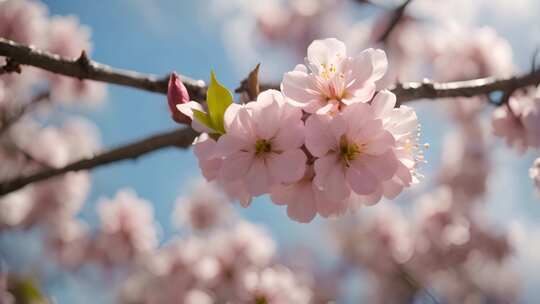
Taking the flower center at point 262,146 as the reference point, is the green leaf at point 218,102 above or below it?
above

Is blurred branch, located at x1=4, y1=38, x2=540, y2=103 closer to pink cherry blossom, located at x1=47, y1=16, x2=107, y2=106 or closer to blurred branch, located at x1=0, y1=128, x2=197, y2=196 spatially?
blurred branch, located at x1=0, y1=128, x2=197, y2=196

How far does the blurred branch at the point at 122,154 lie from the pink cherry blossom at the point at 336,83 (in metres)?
0.65

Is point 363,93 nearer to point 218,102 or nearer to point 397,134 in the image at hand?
point 397,134

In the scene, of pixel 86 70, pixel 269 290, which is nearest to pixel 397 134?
pixel 86 70

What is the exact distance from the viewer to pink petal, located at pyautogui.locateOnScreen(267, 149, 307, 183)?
0.84 metres

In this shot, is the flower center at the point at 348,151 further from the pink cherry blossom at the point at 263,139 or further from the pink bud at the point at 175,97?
the pink bud at the point at 175,97

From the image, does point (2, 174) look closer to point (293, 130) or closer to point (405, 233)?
point (293, 130)

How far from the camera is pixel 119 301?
183 inches

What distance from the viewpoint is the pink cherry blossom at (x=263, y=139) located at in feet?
2.83

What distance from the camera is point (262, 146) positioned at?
2.97 feet

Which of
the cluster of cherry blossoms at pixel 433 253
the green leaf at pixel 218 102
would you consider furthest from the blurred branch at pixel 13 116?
the cluster of cherry blossoms at pixel 433 253

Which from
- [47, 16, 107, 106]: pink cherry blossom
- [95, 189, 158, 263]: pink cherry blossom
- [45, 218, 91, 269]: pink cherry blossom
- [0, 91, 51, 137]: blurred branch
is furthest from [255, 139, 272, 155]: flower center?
[45, 218, 91, 269]: pink cherry blossom

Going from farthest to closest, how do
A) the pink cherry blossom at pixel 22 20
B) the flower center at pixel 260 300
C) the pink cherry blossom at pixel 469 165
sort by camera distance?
the pink cherry blossom at pixel 469 165
the pink cherry blossom at pixel 22 20
the flower center at pixel 260 300

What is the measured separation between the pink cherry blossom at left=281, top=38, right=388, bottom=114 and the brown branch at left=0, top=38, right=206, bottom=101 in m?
0.42
